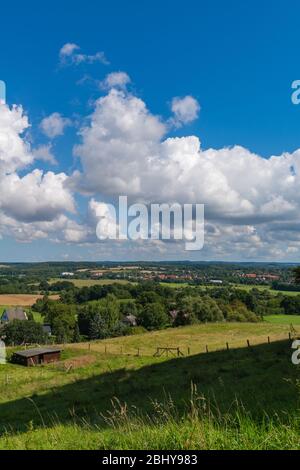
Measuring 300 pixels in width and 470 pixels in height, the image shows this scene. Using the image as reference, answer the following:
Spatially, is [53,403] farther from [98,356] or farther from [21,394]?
[98,356]

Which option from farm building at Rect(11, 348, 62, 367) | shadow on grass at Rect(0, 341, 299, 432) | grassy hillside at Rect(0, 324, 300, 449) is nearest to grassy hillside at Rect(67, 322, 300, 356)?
grassy hillside at Rect(0, 324, 300, 449)

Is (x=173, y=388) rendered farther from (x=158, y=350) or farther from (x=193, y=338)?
(x=193, y=338)

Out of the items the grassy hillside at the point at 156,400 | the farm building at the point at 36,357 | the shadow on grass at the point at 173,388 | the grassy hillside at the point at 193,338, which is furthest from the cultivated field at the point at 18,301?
the shadow on grass at the point at 173,388

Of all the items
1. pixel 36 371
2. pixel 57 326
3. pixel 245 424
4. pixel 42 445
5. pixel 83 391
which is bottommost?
pixel 57 326

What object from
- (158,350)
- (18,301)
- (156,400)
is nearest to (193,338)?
(158,350)

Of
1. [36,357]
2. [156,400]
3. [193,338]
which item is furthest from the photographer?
[193,338]
